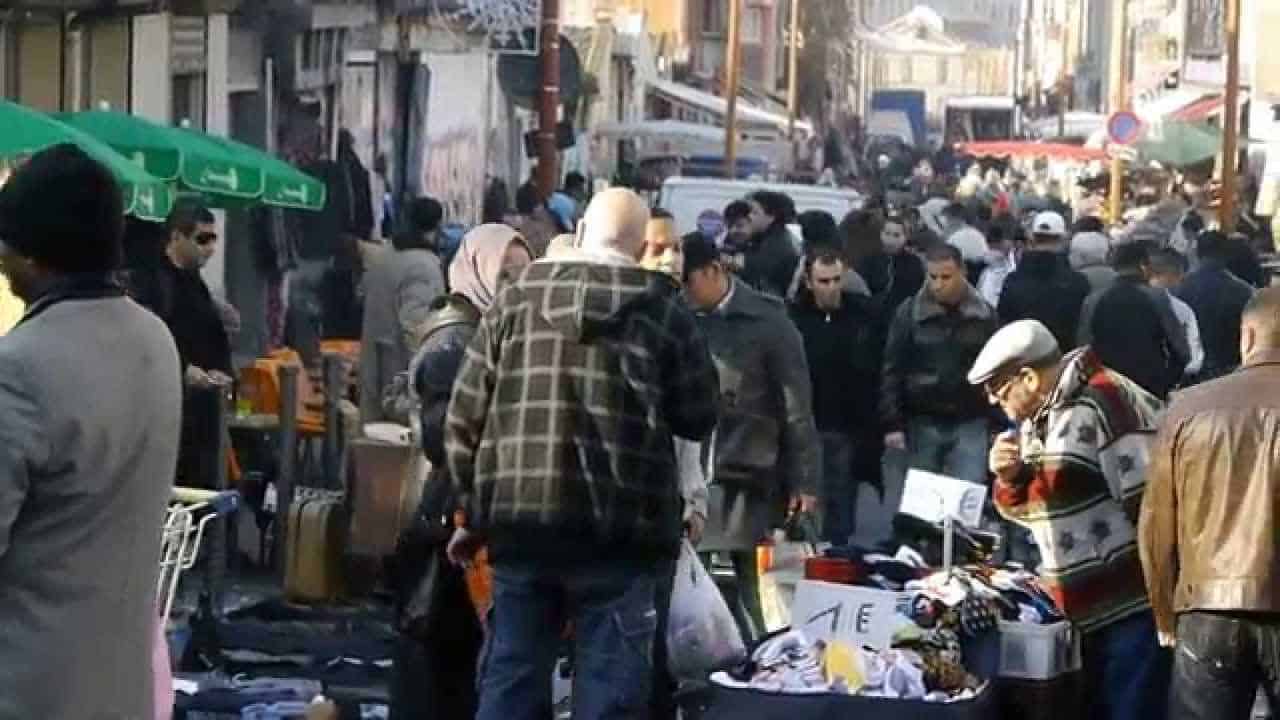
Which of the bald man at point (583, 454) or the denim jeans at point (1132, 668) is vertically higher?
the bald man at point (583, 454)

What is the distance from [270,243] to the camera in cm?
2277

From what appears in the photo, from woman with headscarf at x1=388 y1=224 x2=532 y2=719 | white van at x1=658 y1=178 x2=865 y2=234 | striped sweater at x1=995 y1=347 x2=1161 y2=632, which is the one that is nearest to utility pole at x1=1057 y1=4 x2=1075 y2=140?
white van at x1=658 y1=178 x2=865 y2=234

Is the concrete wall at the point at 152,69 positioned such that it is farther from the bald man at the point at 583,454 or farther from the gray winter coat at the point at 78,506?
the gray winter coat at the point at 78,506

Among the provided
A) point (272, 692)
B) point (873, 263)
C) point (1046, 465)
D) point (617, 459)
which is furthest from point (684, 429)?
point (873, 263)

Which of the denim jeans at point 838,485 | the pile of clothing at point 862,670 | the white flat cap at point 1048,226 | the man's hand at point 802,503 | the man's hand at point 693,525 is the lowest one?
the denim jeans at point 838,485

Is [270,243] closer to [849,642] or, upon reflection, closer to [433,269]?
[433,269]

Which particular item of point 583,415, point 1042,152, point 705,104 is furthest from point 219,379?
point 705,104

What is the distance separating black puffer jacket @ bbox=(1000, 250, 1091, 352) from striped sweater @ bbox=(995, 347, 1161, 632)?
7.18 m

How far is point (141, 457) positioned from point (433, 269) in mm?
10997

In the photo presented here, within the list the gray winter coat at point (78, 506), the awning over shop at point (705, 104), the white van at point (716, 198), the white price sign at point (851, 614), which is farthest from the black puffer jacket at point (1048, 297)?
the awning over shop at point (705, 104)

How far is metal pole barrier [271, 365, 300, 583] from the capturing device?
14266 millimetres

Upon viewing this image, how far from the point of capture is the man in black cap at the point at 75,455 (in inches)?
203

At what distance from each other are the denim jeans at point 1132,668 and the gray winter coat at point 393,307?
Result: 721 cm

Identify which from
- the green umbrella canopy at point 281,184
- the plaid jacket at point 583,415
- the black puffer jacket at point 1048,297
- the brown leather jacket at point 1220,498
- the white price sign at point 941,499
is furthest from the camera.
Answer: the black puffer jacket at point 1048,297
